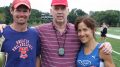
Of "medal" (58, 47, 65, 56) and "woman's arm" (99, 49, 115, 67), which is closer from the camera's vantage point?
"woman's arm" (99, 49, 115, 67)

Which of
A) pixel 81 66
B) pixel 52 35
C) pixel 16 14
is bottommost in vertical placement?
pixel 81 66

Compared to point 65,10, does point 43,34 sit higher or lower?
lower

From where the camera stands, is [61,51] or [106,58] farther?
[61,51]

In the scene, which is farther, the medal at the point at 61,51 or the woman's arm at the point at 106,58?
the medal at the point at 61,51

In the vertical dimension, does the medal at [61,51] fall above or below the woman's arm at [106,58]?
above

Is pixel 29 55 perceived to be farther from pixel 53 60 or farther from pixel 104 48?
pixel 104 48

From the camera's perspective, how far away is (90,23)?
4586 millimetres

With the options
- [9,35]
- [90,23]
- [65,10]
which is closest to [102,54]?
[90,23]

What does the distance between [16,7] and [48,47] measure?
693mm

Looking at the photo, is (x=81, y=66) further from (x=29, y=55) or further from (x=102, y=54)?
(x=29, y=55)

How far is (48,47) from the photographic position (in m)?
4.62

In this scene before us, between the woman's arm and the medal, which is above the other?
the medal

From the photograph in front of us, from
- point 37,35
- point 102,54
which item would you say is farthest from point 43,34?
point 102,54

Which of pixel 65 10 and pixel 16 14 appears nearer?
pixel 16 14
